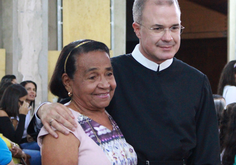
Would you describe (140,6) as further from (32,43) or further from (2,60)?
(2,60)

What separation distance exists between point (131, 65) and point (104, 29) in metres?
5.40

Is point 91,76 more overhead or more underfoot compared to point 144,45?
more underfoot

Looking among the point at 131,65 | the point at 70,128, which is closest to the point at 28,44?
the point at 131,65

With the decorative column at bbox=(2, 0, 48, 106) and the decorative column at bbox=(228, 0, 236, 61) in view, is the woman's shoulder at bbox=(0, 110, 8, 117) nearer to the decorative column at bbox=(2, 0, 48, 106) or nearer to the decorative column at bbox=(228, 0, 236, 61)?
the decorative column at bbox=(2, 0, 48, 106)

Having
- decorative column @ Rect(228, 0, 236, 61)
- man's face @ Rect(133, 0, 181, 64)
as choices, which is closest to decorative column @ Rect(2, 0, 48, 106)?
decorative column @ Rect(228, 0, 236, 61)

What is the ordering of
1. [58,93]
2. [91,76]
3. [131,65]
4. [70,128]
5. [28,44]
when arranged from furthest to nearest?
[28,44], [131,65], [58,93], [91,76], [70,128]

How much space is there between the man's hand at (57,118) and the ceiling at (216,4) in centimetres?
1123

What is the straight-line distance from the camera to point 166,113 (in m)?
2.01

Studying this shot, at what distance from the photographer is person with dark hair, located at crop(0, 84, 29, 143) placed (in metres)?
4.14

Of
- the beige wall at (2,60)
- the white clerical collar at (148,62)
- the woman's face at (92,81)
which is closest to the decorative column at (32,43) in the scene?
the beige wall at (2,60)

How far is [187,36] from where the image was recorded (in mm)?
12977

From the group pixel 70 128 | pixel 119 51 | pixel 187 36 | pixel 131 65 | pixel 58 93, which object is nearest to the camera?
pixel 70 128

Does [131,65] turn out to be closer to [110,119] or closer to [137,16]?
[137,16]

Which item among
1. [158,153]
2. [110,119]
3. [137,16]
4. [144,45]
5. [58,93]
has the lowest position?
[158,153]
